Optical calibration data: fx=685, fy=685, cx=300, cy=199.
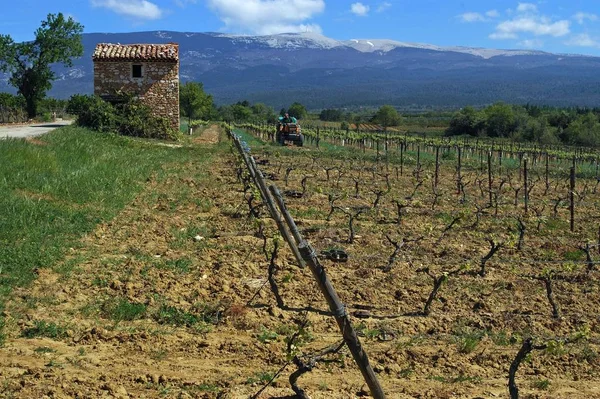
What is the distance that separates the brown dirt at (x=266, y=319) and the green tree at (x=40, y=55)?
31.4 meters

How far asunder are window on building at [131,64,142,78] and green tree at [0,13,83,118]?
11880mm

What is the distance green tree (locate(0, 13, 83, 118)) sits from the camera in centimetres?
3866

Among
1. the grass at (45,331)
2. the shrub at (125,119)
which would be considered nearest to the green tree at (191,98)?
the shrub at (125,119)

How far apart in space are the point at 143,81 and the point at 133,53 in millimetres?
1294

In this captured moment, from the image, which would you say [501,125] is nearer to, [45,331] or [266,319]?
[266,319]

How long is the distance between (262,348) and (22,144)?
12900 mm

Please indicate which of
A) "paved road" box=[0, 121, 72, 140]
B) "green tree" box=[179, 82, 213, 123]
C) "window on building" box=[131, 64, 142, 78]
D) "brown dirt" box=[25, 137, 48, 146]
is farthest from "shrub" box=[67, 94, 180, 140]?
"green tree" box=[179, 82, 213, 123]

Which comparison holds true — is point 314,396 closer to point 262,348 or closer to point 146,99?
point 262,348

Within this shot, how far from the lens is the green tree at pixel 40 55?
127 ft

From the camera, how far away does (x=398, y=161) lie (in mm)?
27312

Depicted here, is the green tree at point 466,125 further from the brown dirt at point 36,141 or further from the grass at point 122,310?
the grass at point 122,310

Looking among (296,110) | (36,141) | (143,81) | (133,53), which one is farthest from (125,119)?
(296,110)

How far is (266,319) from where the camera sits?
6.85m

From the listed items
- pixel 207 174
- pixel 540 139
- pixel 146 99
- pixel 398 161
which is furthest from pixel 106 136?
pixel 540 139
